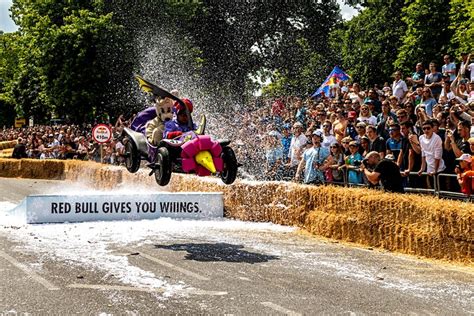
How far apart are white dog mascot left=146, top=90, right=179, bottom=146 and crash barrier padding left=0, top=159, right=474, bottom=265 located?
465 centimetres

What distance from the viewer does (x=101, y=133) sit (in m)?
26.5

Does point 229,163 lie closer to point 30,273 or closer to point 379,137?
point 30,273

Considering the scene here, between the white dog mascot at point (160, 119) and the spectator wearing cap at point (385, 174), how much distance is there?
4.36m

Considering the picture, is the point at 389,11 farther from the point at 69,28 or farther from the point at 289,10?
the point at 69,28

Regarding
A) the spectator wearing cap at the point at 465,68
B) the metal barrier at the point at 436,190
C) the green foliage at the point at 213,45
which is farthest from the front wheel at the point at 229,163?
the green foliage at the point at 213,45

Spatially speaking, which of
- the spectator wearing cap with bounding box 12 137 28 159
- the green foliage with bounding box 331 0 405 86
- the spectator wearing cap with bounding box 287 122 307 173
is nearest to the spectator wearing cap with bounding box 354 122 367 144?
the spectator wearing cap with bounding box 287 122 307 173

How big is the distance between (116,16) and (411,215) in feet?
133

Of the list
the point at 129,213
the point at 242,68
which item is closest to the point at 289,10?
the point at 242,68

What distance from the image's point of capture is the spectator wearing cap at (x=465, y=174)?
12555 mm

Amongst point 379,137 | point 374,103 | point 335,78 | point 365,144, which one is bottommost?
point 365,144

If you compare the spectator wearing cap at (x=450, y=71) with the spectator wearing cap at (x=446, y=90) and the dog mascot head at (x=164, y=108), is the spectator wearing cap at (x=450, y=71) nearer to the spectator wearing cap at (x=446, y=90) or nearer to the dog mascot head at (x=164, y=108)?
the spectator wearing cap at (x=446, y=90)

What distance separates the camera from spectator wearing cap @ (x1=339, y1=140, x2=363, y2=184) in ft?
53.2

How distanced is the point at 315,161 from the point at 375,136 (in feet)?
6.92

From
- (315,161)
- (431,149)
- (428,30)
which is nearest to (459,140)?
(431,149)
